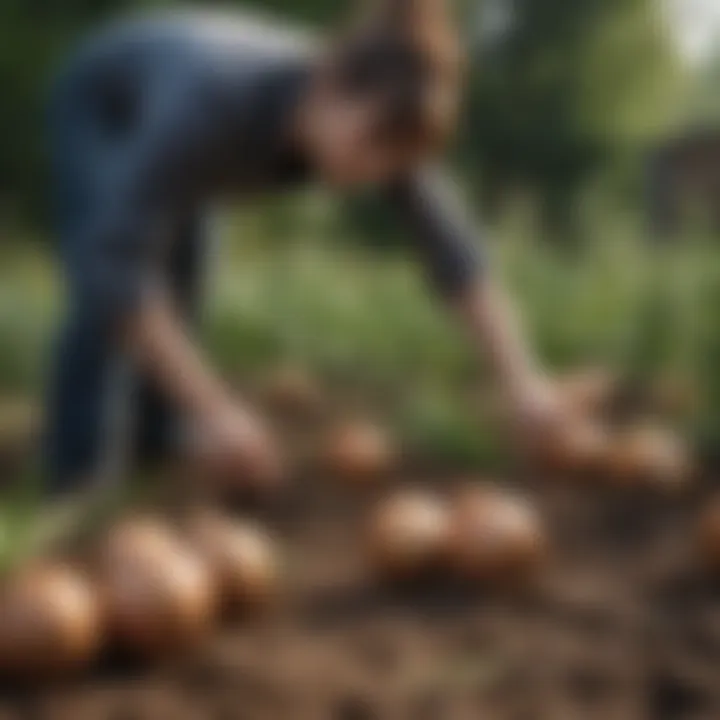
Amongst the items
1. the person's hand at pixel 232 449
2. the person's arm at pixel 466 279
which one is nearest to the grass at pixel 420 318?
the person's arm at pixel 466 279

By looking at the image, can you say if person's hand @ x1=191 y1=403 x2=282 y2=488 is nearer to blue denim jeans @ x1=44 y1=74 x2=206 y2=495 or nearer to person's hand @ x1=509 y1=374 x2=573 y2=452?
blue denim jeans @ x1=44 y1=74 x2=206 y2=495

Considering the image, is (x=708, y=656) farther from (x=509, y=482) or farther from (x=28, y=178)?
(x=28, y=178)

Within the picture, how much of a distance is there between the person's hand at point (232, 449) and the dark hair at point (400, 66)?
0.82 ft

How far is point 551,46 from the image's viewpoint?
130 cm

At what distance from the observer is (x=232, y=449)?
1086mm

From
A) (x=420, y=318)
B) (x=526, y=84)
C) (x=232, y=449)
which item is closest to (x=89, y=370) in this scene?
(x=232, y=449)

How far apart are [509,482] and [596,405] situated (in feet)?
0.37

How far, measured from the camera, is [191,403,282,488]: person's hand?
107cm

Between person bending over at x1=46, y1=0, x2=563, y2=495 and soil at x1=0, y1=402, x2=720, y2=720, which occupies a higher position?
person bending over at x1=46, y1=0, x2=563, y2=495

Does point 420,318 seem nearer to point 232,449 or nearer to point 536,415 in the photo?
point 536,415

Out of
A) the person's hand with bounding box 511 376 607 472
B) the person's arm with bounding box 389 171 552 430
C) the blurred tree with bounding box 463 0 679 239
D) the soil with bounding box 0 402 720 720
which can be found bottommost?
the soil with bounding box 0 402 720 720

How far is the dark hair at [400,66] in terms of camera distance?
1.02 m

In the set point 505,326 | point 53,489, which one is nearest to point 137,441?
point 53,489

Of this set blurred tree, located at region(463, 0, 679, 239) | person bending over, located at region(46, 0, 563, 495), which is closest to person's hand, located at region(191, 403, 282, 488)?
person bending over, located at region(46, 0, 563, 495)
